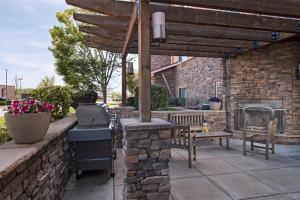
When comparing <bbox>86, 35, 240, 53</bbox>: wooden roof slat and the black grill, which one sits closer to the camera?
the black grill

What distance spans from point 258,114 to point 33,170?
7041mm

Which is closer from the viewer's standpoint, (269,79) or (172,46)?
(172,46)

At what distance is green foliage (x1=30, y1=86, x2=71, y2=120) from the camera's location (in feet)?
17.2

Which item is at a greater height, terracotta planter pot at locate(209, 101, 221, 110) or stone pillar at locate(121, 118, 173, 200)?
terracotta planter pot at locate(209, 101, 221, 110)

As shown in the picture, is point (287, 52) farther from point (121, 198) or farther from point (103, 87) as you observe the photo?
point (103, 87)

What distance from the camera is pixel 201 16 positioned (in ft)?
14.5

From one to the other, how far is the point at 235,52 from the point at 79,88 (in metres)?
7.36

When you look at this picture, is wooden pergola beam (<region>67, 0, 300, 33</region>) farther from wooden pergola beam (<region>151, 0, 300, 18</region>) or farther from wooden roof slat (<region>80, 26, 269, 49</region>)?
wooden roof slat (<region>80, 26, 269, 49</region>)

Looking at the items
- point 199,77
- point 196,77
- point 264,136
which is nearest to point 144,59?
point 264,136

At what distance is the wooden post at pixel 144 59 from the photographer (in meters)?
3.16

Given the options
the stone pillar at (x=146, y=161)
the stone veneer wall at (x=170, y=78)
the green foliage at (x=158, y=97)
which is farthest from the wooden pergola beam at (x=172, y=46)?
the stone veneer wall at (x=170, y=78)

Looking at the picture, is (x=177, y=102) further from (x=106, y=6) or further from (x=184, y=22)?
(x=106, y=6)

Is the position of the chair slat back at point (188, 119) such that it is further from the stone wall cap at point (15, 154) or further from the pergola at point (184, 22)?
the stone wall cap at point (15, 154)

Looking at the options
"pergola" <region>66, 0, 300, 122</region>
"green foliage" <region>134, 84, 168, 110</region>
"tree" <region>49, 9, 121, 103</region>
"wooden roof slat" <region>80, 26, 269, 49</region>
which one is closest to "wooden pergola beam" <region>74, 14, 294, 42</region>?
"pergola" <region>66, 0, 300, 122</region>
